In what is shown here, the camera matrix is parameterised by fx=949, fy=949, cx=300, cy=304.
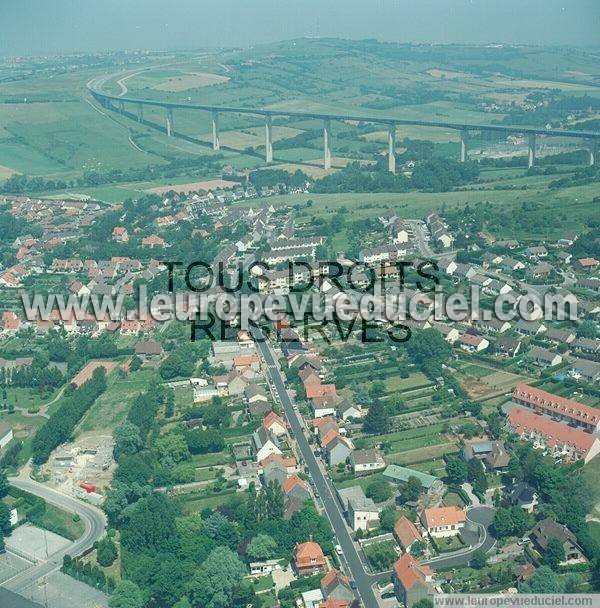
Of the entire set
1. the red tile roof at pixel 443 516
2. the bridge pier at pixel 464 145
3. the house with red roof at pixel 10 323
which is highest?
the bridge pier at pixel 464 145

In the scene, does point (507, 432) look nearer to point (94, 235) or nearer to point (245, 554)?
point (245, 554)

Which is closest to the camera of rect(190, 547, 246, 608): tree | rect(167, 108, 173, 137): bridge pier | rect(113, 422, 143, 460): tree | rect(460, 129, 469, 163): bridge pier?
rect(190, 547, 246, 608): tree

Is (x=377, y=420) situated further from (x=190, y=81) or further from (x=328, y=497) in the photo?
(x=190, y=81)

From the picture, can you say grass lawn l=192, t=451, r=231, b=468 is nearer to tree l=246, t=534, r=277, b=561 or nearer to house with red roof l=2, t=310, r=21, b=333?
tree l=246, t=534, r=277, b=561

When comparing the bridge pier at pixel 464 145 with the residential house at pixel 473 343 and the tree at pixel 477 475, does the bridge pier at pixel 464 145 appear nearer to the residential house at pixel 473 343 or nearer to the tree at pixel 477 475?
the residential house at pixel 473 343

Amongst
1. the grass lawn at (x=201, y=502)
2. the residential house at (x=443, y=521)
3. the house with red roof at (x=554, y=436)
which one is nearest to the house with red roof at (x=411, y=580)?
the residential house at (x=443, y=521)

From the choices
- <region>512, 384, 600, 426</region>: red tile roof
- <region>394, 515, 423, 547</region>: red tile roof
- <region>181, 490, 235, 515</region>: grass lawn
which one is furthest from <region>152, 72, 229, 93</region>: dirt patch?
<region>394, 515, 423, 547</region>: red tile roof
